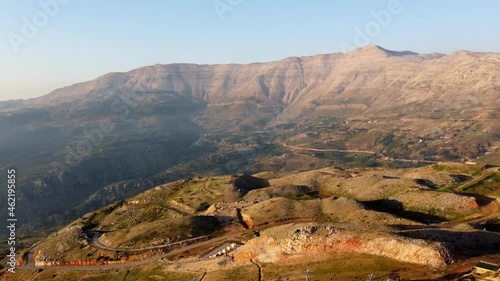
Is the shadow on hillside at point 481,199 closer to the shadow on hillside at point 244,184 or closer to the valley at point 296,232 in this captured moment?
the valley at point 296,232

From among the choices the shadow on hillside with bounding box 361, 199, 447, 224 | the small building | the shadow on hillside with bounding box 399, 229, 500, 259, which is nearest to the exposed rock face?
the shadow on hillside with bounding box 399, 229, 500, 259

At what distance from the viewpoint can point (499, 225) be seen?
10288 centimetres

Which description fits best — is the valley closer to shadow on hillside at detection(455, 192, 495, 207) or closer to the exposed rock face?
the exposed rock face

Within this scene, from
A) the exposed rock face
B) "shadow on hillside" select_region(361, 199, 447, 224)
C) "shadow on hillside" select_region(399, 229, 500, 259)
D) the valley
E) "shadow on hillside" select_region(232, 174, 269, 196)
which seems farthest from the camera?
"shadow on hillside" select_region(232, 174, 269, 196)

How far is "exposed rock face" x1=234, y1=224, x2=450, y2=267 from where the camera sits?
7456 centimetres

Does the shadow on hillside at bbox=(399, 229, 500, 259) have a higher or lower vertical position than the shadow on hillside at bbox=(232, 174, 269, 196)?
higher

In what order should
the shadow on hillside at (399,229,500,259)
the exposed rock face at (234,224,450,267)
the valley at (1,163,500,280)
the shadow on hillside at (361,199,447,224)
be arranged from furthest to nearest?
the shadow on hillside at (361,199,447,224)
the valley at (1,163,500,280)
the shadow on hillside at (399,229,500,259)
the exposed rock face at (234,224,450,267)

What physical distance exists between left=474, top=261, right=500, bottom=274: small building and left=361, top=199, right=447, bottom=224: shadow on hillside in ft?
177

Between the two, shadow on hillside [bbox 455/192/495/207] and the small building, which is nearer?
the small building

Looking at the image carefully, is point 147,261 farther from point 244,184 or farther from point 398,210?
point 244,184

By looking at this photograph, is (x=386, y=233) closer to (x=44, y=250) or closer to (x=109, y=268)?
(x=109, y=268)

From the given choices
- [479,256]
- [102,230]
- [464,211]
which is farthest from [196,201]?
[479,256]

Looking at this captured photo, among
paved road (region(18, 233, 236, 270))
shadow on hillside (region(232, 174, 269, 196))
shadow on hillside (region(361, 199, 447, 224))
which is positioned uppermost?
shadow on hillside (region(361, 199, 447, 224))

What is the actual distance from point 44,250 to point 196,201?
62.2 meters
